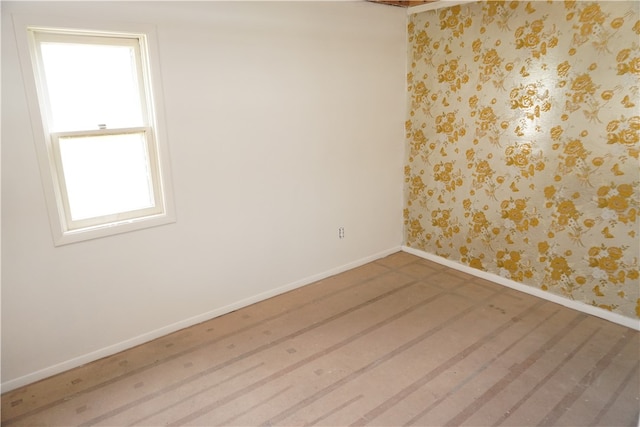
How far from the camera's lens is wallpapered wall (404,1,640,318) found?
8.61 feet

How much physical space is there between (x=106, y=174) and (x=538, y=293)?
10.8 ft

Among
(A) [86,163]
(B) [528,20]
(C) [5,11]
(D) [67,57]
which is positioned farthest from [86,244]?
(B) [528,20]

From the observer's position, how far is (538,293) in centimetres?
318

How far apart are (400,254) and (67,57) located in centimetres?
322

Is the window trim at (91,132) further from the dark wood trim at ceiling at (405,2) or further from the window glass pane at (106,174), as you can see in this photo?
the dark wood trim at ceiling at (405,2)

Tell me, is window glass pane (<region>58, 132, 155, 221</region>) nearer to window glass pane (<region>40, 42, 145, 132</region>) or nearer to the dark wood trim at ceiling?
window glass pane (<region>40, 42, 145, 132</region>)

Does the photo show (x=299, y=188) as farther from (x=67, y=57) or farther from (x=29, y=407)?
(x=29, y=407)

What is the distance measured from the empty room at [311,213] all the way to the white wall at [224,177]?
15 millimetres

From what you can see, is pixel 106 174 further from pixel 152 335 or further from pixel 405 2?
pixel 405 2

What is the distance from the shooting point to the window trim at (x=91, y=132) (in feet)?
6.57

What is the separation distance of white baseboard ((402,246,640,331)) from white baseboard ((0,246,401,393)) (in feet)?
2.73

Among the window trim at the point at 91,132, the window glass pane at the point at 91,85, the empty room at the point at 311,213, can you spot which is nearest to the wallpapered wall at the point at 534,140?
the empty room at the point at 311,213

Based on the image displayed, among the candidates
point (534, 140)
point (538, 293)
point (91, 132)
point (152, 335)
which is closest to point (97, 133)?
point (91, 132)

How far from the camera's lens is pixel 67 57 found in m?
2.17
